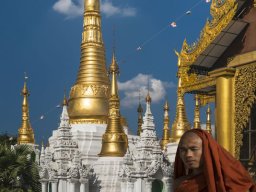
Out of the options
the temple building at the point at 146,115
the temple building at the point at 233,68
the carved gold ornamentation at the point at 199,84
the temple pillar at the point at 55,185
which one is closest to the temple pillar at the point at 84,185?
the temple building at the point at 146,115

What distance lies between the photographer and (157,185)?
16.0 m

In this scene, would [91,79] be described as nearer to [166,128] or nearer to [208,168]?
[166,128]

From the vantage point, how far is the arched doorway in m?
15.9

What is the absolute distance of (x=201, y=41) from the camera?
9.21 meters

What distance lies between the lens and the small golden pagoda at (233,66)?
339 inches

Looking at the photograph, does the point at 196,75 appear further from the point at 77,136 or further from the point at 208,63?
the point at 77,136

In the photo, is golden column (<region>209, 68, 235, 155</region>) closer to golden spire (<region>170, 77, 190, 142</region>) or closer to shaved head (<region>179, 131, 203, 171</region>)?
shaved head (<region>179, 131, 203, 171</region>)

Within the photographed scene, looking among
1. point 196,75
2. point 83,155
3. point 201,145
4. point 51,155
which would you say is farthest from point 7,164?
point 201,145

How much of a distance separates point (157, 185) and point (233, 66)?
305 inches

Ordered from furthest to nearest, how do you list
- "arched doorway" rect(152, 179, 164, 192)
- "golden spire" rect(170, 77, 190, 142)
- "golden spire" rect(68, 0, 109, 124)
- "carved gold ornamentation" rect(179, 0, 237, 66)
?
"golden spire" rect(170, 77, 190, 142), "golden spire" rect(68, 0, 109, 124), "arched doorway" rect(152, 179, 164, 192), "carved gold ornamentation" rect(179, 0, 237, 66)

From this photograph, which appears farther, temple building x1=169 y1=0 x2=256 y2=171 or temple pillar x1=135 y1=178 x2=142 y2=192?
temple pillar x1=135 y1=178 x2=142 y2=192

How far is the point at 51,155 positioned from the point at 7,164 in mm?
2852

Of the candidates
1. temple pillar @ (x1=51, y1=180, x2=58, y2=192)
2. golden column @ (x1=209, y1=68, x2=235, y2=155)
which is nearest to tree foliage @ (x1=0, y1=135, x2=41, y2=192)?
temple pillar @ (x1=51, y1=180, x2=58, y2=192)

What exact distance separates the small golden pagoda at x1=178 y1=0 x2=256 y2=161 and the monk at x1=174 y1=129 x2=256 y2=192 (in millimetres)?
6262
